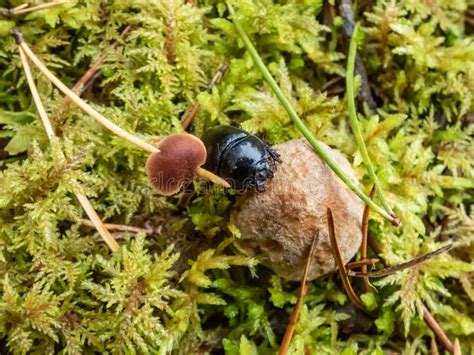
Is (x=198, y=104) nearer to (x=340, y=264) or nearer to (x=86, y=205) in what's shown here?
(x=86, y=205)

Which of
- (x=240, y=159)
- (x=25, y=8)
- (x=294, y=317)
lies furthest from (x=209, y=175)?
(x=25, y=8)

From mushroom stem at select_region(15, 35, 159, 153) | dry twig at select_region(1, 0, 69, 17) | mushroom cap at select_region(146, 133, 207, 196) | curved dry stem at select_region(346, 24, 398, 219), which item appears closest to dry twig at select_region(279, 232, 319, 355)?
curved dry stem at select_region(346, 24, 398, 219)

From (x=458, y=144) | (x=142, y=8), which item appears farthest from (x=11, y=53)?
(x=458, y=144)

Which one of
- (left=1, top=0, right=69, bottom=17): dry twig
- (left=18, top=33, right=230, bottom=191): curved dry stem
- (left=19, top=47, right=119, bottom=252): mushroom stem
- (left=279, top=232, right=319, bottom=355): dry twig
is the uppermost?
(left=1, top=0, right=69, bottom=17): dry twig

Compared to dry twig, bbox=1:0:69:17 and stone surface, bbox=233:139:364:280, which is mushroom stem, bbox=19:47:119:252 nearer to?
dry twig, bbox=1:0:69:17

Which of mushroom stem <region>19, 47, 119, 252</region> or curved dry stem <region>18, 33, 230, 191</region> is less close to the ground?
curved dry stem <region>18, 33, 230, 191</region>

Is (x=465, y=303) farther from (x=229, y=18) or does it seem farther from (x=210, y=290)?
(x=229, y=18)
